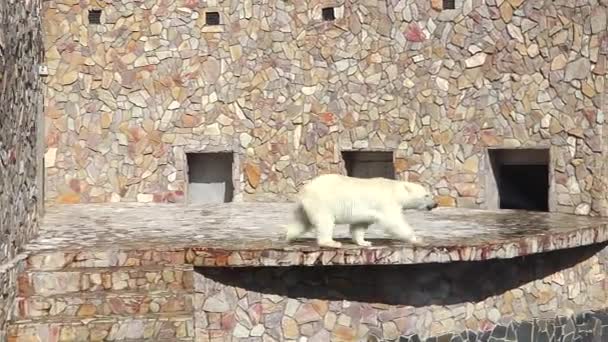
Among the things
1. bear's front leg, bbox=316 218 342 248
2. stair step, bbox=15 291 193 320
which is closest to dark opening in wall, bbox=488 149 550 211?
bear's front leg, bbox=316 218 342 248

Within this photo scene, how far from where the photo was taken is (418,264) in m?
8.47

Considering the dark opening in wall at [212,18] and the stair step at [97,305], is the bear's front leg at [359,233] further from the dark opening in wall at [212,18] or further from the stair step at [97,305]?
the dark opening in wall at [212,18]

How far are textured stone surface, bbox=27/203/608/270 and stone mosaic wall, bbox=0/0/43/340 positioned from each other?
37cm

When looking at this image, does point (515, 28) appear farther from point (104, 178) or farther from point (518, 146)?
point (104, 178)

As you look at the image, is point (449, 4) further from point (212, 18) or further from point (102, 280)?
point (102, 280)

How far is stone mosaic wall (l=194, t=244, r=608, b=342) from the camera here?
8250mm

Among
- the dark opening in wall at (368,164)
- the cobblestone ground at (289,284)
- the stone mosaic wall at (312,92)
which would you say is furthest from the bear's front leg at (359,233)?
the dark opening in wall at (368,164)

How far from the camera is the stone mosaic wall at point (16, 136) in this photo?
7426 mm

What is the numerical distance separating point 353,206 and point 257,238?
4.45 feet

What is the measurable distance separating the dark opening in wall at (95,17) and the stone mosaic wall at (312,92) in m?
0.07

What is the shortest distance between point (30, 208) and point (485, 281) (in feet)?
16.2

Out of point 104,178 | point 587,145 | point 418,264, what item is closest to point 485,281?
point 418,264

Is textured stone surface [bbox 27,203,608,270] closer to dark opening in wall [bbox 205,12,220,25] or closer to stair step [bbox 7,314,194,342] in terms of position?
stair step [bbox 7,314,194,342]

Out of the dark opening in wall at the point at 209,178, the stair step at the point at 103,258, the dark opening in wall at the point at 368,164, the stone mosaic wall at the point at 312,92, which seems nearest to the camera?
the stair step at the point at 103,258
